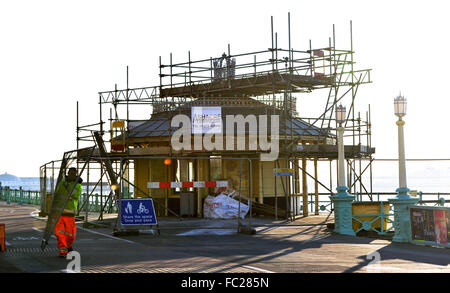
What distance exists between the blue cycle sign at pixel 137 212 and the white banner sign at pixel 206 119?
360 inches

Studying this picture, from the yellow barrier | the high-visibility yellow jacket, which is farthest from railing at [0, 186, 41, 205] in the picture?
the high-visibility yellow jacket

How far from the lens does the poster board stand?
17828mm

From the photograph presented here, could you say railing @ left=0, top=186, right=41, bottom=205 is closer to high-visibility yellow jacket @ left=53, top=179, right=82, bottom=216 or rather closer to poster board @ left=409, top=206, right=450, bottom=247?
high-visibility yellow jacket @ left=53, top=179, right=82, bottom=216

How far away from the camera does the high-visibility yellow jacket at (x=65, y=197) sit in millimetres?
15344

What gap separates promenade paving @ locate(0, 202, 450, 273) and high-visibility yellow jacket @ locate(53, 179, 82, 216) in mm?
1112

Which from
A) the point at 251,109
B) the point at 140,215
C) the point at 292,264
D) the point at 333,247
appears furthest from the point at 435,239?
the point at 251,109

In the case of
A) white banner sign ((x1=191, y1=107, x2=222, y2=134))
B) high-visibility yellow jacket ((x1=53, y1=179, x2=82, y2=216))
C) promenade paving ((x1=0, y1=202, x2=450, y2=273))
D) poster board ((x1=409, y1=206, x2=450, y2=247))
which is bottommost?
promenade paving ((x1=0, y1=202, x2=450, y2=273))

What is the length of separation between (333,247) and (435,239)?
2792 mm

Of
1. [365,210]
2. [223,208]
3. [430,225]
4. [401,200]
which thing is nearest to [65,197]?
[401,200]

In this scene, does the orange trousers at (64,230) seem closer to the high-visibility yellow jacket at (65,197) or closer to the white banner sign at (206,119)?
the high-visibility yellow jacket at (65,197)

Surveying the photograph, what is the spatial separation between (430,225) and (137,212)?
8.87 m

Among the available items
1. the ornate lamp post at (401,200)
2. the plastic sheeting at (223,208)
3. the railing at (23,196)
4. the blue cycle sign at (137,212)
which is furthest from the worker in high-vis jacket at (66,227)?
the railing at (23,196)

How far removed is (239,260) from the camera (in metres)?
14.8
